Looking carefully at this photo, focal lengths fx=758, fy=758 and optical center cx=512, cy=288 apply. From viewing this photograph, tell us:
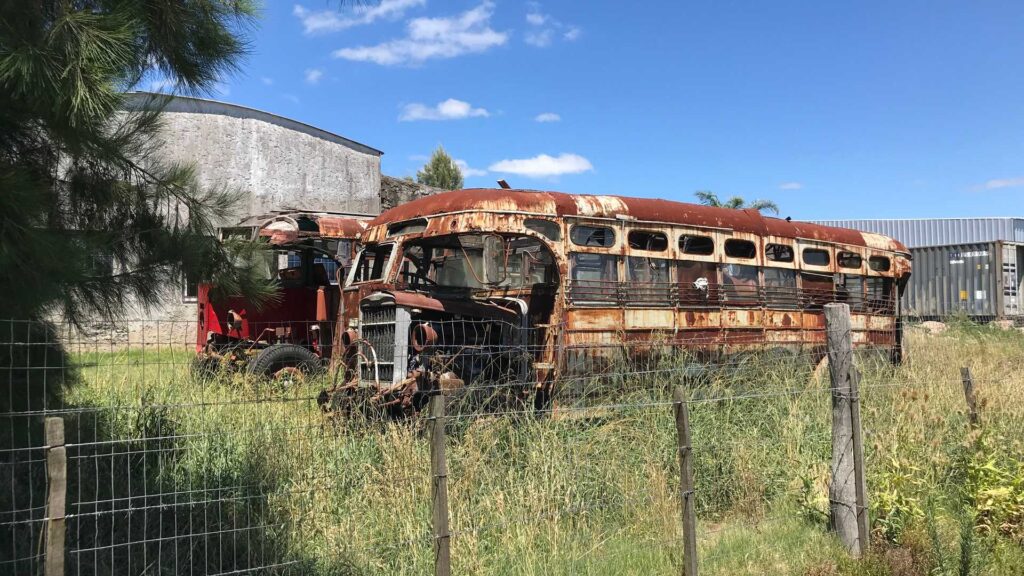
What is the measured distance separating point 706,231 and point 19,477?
7.43 m

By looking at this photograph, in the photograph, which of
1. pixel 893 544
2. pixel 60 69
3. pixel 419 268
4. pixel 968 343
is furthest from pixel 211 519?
pixel 968 343

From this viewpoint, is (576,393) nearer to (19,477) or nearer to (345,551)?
(345,551)

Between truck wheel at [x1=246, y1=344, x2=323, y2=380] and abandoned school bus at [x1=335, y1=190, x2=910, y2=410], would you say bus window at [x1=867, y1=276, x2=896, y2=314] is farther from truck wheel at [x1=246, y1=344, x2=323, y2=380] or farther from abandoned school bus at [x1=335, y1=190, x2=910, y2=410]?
truck wheel at [x1=246, y1=344, x2=323, y2=380]

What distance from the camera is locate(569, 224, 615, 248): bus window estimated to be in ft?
27.0

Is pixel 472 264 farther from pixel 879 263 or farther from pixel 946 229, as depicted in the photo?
pixel 946 229

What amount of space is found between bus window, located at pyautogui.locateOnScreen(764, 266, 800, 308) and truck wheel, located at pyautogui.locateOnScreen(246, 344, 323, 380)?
235 inches

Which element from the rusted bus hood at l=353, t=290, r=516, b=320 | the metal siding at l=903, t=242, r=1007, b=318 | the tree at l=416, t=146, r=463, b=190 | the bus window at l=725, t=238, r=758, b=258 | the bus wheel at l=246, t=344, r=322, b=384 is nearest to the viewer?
the rusted bus hood at l=353, t=290, r=516, b=320

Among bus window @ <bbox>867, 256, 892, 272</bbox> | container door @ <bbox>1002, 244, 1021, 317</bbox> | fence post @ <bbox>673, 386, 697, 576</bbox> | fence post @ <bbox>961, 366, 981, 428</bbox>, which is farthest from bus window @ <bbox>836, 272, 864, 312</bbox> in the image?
container door @ <bbox>1002, 244, 1021, 317</bbox>

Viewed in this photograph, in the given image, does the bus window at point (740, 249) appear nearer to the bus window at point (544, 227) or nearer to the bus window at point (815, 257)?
the bus window at point (815, 257)

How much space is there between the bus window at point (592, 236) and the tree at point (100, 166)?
13.1 ft

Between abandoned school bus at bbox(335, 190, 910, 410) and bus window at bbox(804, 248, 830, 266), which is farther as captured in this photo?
bus window at bbox(804, 248, 830, 266)

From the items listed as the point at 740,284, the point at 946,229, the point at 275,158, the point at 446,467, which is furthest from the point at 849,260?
the point at 946,229

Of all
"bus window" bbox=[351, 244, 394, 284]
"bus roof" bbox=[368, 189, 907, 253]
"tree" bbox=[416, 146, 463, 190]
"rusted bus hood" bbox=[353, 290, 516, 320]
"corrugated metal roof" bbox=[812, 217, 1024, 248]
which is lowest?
"rusted bus hood" bbox=[353, 290, 516, 320]

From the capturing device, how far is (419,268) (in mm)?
8562
